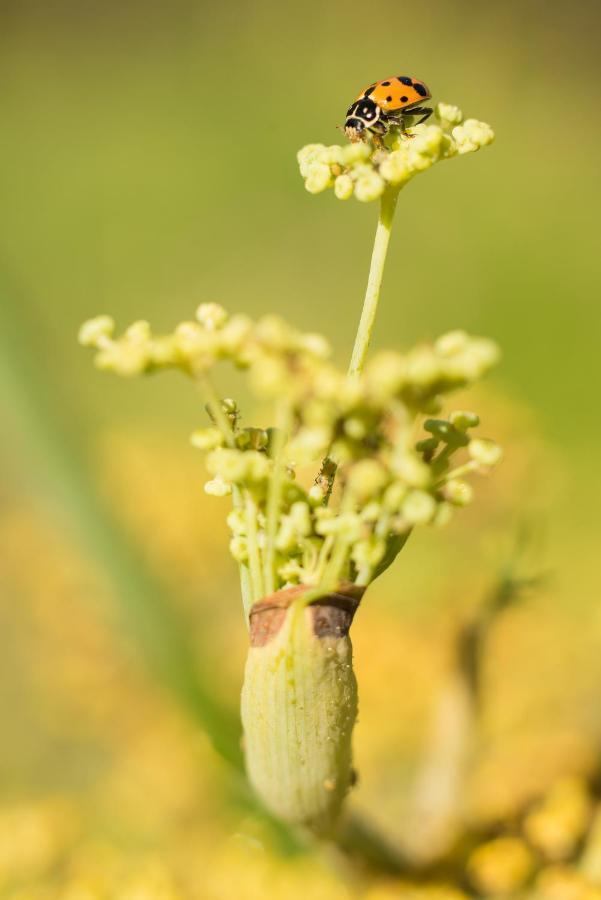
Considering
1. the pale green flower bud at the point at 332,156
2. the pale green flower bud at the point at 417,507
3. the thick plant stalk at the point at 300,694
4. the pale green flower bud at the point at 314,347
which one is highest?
the pale green flower bud at the point at 332,156

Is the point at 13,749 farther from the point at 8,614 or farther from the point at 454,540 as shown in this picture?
the point at 454,540

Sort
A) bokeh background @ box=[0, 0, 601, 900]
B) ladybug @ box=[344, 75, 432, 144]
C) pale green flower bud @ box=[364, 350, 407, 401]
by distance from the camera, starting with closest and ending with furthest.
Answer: pale green flower bud @ box=[364, 350, 407, 401]
ladybug @ box=[344, 75, 432, 144]
bokeh background @ box=[0, 0, 601, 900]

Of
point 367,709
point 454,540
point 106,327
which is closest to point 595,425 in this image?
point 454,540

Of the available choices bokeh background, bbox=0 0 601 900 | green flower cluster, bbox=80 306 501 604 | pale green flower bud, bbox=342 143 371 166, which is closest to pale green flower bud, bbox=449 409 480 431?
green flower cluster, bbox=80 306 501 604

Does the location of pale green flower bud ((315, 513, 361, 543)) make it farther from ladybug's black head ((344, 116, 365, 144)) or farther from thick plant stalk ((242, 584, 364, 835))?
ladybug's black head ((344, 116, 365, 144))

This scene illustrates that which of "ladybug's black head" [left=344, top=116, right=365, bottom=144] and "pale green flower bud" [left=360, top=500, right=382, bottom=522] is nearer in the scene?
"pale green flower bud" [left=360, top=500, right=382, bottom=522]

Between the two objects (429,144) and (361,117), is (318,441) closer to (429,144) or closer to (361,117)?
(429,144)

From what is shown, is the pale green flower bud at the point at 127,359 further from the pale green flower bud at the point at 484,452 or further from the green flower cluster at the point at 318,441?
the pale green flower bud at the point at 484,452

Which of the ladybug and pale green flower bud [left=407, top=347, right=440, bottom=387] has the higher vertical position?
the ladybug

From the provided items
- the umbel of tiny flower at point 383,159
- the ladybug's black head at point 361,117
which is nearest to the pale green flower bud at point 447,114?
the umbel of tiny flower at point 383,159
